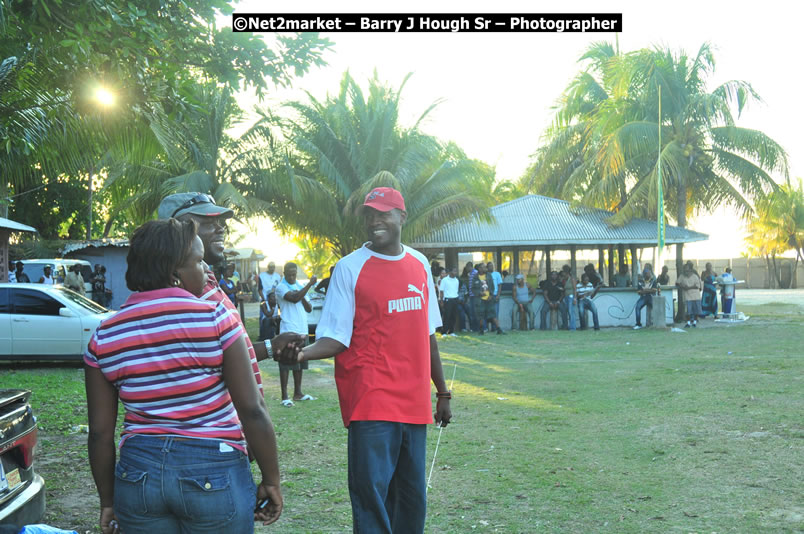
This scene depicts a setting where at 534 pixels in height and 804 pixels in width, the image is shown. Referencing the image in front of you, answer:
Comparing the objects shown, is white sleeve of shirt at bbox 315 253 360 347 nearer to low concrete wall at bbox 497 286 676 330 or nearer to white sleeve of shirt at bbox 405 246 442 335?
white sleeve of shirt at bbox 405 246 442 335

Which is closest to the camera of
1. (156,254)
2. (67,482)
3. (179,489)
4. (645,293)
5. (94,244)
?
(179,489)

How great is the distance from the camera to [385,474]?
3686mm

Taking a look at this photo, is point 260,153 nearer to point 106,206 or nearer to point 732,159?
point 732,159

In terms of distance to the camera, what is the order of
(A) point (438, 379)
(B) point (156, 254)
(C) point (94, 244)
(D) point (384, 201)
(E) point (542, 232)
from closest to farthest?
(B) point (156, 254), (D) point (384, 201), (A) point (438, 379), (E) point (542, 232), (C) point (94, 244)

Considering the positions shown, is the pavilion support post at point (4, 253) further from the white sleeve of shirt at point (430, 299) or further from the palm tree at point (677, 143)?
the white sleeve of shirt at point (430, 299)

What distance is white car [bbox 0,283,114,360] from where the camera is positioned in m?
14.3

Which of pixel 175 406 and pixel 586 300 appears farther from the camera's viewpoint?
pixel 586 300

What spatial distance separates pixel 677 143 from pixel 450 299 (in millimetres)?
10600

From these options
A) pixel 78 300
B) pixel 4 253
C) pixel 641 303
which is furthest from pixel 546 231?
pixel 4 253

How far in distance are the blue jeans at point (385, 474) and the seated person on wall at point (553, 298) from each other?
1808 centimetres

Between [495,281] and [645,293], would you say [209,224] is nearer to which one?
[495,281]

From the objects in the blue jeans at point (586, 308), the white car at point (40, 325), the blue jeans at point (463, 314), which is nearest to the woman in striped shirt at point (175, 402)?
the white car at point (40, 325)

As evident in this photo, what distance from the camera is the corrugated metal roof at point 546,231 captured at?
79.4ft

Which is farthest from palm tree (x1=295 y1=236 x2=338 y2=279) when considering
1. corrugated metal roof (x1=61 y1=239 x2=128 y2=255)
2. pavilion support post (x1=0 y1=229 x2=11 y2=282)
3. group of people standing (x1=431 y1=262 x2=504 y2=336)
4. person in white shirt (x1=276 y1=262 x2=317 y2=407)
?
person in white shirt (x1=276 y1=262 x2=317 y2=407)
